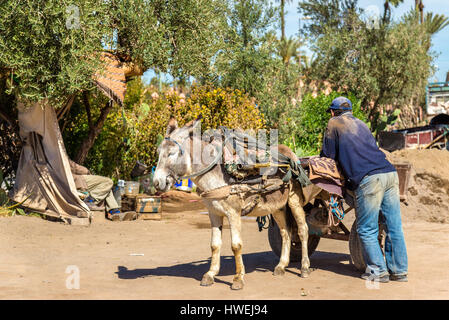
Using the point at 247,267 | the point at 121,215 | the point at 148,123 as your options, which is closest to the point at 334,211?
the point at 247,267

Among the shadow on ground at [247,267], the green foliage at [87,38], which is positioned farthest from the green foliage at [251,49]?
the shadow on ground at [247,267]

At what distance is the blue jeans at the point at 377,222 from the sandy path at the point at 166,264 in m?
0.30

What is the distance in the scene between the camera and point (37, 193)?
12922 mm

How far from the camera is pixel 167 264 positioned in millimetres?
8555

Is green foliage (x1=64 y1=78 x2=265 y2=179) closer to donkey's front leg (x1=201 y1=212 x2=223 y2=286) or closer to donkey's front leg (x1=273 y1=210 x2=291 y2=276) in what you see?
donkey's front leg (x1=273 y1=210 x2=291 y2=276)

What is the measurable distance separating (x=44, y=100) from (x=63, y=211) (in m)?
2.81

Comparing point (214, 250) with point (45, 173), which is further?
point (45, 173)

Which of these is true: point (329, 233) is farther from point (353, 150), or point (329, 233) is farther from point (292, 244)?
point (353, 150)

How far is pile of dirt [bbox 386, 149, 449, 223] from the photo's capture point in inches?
552

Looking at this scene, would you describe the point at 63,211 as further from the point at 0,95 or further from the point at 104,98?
the point at 104,98

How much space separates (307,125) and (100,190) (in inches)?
448

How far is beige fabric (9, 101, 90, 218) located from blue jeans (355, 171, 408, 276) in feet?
27.0

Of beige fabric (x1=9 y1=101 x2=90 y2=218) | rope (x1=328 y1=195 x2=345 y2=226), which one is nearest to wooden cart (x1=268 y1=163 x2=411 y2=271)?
rope (x1=328 y1=195 x2=345 y2=226)

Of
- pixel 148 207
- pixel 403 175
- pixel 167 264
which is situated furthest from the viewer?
pixel 148 207
